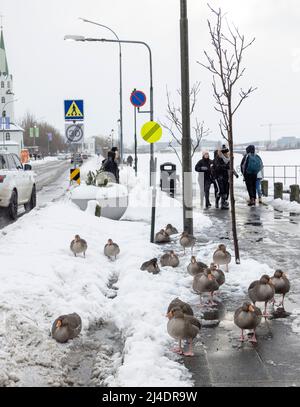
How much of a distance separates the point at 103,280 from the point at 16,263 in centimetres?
123

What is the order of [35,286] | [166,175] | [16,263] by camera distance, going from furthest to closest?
[166,175] → [16,263] → [35,286]

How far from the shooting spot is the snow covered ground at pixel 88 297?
14.5ft

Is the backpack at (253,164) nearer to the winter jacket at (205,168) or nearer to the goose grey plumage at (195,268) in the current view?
the winter jacket at (205,168)

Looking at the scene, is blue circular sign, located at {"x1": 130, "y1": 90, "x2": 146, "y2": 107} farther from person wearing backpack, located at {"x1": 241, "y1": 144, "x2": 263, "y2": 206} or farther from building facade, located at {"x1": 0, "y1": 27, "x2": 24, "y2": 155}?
Answer: building facade, located at {"x1": 0, "y1": 27, "x2": 24, "y2": 155}

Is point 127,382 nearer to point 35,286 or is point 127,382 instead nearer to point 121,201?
point 35,286

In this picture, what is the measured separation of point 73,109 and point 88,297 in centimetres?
908

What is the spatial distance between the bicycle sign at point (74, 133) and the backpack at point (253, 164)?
523cm

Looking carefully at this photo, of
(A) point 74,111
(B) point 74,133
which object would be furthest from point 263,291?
(A) point 74,111

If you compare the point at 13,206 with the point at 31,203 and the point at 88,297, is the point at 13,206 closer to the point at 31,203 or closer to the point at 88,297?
the point at 31,203

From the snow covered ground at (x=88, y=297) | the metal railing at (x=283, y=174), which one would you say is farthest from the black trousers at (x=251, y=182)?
the metal railing at (x=283, y=174)

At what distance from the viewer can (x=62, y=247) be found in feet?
28.7
